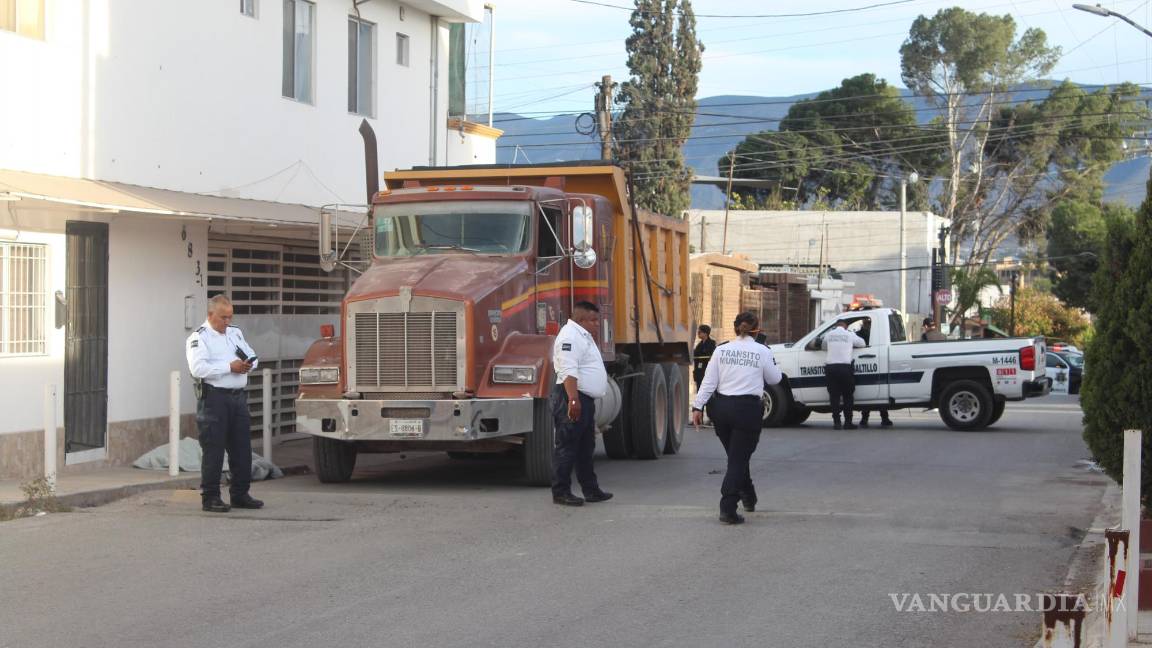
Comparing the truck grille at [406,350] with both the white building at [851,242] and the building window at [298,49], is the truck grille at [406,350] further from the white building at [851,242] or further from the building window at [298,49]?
the white building at [851,242]

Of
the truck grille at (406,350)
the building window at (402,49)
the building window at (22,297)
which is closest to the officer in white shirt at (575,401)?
the truck grille at (406,350)

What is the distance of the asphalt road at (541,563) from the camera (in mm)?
7488

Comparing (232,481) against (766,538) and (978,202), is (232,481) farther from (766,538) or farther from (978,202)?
(978,202)

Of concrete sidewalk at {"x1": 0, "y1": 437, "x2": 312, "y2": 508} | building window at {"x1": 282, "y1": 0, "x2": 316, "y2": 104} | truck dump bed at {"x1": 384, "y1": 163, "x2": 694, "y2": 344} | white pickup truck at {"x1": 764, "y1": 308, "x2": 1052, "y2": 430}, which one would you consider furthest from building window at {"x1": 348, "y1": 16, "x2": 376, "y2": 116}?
white pickup truck at {"x1": 764, "y1": 308, "x2": 1052, "y2": 430}

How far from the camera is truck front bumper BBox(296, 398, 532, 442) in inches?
502

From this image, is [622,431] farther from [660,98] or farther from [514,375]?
[660,98]

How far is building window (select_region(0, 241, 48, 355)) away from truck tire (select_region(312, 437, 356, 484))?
3.11 m

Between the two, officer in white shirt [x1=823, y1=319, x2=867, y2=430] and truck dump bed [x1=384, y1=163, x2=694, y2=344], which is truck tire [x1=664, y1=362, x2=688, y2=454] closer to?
truck dump bed [x1=384, y1=163, x2=694, y2=344]

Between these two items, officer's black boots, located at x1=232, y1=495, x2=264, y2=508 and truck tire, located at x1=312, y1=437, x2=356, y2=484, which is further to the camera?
truck tire, located at x1=312, y1=437, x2=356, y2=484

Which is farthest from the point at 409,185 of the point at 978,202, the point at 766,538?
the point at 978,202

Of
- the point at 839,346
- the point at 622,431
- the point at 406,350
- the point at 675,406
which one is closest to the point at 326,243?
the point at 406,350

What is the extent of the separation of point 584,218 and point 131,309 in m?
5.57

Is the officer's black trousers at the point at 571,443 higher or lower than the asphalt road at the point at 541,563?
higher

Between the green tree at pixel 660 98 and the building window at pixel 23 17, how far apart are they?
4049cm
